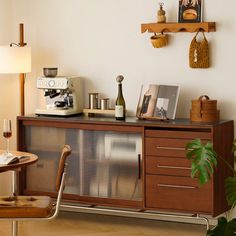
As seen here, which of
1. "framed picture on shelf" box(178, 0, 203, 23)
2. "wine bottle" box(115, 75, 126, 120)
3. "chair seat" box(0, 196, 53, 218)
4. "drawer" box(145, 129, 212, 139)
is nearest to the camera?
"chair seat" box(0, 196, 53, 218)

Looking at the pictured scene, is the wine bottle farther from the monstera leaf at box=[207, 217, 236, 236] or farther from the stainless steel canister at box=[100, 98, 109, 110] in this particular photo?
the monstera leaf at box=[207, 217, 236, 236]

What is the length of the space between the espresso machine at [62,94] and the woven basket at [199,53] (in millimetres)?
1097

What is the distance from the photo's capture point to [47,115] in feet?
21.2

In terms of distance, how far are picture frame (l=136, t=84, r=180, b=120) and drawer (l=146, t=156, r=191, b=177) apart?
1.20 ft

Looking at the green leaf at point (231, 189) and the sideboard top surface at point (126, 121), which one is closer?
the green leaf at point (231, 189)

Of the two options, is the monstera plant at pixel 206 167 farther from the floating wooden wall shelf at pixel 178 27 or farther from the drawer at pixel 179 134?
the floating wooden wall shelf at pixel 178 27

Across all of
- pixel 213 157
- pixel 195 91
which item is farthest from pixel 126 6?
pixel 213 157

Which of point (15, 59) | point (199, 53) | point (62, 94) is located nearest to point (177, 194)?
point (199, 53)

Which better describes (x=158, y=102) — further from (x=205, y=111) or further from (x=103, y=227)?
(x=103, y=227)

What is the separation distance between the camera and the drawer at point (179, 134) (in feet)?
18.5

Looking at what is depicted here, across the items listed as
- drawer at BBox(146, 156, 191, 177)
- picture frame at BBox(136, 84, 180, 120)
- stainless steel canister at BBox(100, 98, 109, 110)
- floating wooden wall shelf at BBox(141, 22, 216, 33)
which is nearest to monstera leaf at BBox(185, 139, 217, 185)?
drawer at BBox(146, 156, 191, 177)

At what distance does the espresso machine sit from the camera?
6324mm

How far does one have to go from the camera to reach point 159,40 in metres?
6.11

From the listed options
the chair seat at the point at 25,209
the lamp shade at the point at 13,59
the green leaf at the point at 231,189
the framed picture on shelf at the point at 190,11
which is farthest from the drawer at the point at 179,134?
the lamp shade at the point at 13,59
